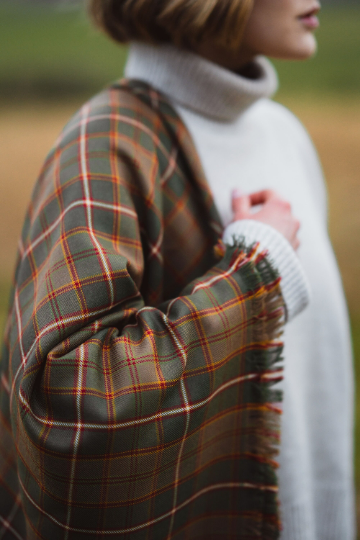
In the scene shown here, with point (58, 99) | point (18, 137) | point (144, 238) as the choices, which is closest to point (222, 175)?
point (144, 238)

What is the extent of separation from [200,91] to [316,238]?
35 cm

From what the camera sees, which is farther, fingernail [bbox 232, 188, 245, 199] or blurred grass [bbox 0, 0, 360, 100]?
blurred grass [bbox 0, 0, 360, 100]

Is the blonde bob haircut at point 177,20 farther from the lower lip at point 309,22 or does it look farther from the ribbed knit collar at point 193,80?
the lower lip at point 309,22

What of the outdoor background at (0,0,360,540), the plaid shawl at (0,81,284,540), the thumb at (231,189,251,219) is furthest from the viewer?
the outdoor background at (0,0,360,540)

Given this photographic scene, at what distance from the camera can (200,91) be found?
0.76m

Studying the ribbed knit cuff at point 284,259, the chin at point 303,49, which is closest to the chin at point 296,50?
the chin at point 303,49

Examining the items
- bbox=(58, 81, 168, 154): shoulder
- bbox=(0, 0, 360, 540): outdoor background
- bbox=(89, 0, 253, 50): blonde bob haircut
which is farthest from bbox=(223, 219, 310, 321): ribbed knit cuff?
bbox=(0, 0, 360, 540): outdoor background

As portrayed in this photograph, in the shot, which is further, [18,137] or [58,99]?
[58,99]

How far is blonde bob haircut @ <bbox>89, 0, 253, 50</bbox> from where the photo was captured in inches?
26.0

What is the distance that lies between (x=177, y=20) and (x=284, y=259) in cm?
42

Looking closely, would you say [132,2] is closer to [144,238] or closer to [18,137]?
[144,238]

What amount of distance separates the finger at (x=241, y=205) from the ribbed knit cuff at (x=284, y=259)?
50 millimetres

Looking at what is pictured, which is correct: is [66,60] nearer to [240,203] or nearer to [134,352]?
[240,203]

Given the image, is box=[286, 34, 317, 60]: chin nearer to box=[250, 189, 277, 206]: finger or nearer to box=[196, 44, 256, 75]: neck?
box=[196, 44, 256, 75]: neck
